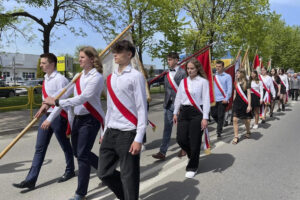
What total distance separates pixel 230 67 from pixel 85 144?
656 cm

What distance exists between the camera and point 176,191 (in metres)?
3.70

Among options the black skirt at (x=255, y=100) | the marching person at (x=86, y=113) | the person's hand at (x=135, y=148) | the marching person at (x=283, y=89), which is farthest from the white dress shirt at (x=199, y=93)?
the marching person at (x=283, y=89)

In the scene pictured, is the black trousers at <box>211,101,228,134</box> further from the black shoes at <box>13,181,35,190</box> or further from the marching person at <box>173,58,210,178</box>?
A: the black shoes at <box>13,181,35,190</box>

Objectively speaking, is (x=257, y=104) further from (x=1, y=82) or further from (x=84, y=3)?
(x=1, y=82)

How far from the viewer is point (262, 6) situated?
23.3 meters

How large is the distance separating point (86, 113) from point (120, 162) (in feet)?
3.03

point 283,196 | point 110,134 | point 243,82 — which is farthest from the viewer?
point 243,82

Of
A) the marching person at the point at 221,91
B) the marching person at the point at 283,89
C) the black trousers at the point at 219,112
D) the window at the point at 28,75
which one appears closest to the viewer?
the black trousers at the point at 219,112

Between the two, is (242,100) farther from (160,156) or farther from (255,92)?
(160,156)

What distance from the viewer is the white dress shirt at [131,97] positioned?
2.61m

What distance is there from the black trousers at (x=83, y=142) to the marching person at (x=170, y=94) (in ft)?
6.43

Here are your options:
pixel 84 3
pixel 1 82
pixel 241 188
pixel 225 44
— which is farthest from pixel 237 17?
pixel 241 188

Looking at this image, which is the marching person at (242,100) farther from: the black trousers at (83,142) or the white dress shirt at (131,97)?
the white dress shirt at (131,97)

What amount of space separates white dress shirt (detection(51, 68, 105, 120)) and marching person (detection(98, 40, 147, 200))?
529mm
